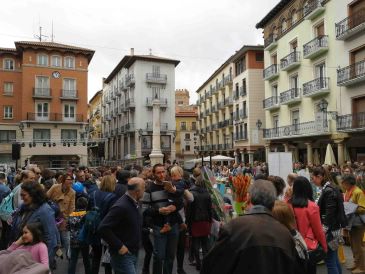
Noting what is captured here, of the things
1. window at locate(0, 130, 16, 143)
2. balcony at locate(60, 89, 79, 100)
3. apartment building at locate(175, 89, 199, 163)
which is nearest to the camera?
window at locate(0, 130, 16, 143)

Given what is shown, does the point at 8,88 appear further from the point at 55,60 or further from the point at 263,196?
the point at 263,196

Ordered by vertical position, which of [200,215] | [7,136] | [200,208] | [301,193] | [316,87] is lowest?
[200,215]

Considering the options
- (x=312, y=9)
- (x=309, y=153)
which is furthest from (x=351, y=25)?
(x=309, y=153)

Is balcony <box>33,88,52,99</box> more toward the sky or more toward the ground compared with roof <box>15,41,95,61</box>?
more toward the ground

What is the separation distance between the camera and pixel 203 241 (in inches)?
281

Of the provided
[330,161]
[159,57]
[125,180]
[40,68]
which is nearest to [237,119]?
[159,57]

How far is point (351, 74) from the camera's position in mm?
23562

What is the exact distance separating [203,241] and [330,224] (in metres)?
2.44

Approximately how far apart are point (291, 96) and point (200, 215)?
2589 centimetres

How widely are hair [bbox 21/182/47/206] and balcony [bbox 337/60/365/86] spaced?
21.5m

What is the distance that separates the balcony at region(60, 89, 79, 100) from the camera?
4453 centimetres

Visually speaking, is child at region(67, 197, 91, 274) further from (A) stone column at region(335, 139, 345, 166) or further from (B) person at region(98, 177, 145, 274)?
(A) stone column at region(335, 139, 345, 166)

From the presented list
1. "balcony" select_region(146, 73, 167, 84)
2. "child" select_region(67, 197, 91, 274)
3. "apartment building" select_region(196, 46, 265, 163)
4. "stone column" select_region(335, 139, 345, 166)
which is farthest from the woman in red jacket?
"balcony" select_region(146, 73, 167, 84)

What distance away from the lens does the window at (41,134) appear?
43219 mm
